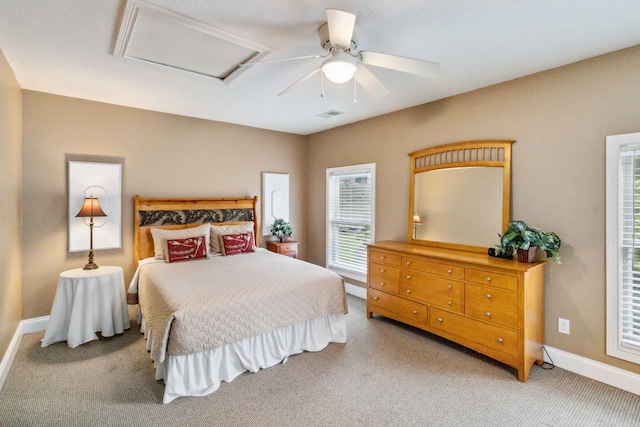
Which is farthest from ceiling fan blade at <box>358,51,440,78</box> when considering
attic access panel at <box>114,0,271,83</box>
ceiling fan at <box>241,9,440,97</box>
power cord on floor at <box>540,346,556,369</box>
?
power cord on floor at <box>540,346,556,369</box>

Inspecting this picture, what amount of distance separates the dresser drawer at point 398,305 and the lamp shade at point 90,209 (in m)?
3.31

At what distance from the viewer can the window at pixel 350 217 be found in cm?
474

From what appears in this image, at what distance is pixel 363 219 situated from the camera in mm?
4828

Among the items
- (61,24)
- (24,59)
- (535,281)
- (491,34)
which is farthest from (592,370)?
(24,59)

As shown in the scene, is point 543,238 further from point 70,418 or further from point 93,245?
point 93,245

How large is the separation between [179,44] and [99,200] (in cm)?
244

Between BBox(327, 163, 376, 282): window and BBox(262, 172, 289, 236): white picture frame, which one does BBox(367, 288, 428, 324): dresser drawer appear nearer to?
BBox(327, 163, 376, 282): window

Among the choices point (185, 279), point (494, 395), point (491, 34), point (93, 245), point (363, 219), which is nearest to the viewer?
point (491, 34)

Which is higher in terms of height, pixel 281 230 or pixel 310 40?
pixel 310 40

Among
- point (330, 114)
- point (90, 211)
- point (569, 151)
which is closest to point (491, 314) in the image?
point (569, 151)

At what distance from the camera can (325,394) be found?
2.42m

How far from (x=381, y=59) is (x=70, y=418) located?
10.5ft

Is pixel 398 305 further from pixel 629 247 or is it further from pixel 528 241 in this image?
pixel 629 247

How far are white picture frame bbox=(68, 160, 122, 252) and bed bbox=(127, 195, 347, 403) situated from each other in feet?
0.79
